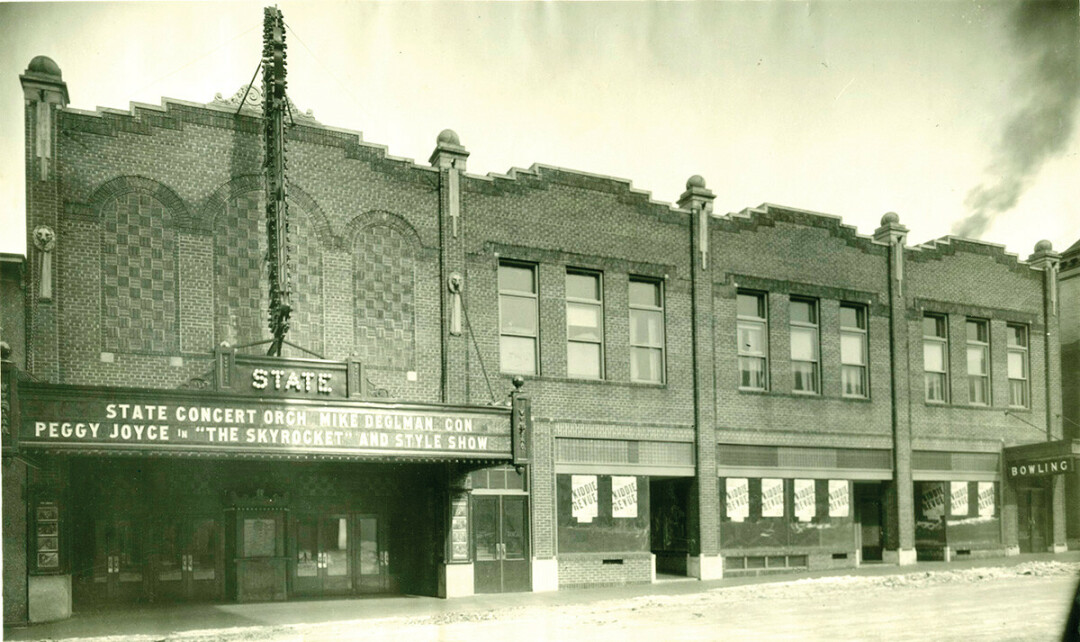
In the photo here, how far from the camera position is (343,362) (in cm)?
1770

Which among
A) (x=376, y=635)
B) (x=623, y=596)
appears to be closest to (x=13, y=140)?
(x=376, y=635)

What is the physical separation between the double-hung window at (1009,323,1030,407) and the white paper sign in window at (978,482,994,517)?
8.97 ft

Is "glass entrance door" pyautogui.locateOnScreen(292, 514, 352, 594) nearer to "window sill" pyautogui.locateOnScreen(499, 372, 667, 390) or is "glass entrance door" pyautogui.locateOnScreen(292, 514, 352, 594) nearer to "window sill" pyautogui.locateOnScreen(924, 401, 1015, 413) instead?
"window sill" pyautogui.locateOnScreen(499, 372, 667, 390)

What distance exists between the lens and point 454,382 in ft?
67.9

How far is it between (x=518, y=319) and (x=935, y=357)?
13.4m

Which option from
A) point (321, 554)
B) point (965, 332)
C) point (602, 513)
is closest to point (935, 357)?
point (965, 332)

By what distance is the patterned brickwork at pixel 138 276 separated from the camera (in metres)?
17.9

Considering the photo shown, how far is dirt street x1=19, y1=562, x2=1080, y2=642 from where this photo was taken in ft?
46.6

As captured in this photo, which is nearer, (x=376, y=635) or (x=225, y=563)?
(x=376, y=635)

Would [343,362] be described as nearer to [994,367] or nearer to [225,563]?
[225,563]

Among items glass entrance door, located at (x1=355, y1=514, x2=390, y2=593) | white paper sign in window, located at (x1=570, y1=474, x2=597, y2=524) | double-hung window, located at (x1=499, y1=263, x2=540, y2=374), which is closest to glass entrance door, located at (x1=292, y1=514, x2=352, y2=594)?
glass entrance door, located at (x1=355, y1=514, x2=390, y2=593)

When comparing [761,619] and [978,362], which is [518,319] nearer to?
[761,619]

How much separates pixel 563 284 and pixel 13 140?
442 inches

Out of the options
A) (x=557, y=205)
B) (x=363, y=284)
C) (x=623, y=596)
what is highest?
(x=557, y=205)
